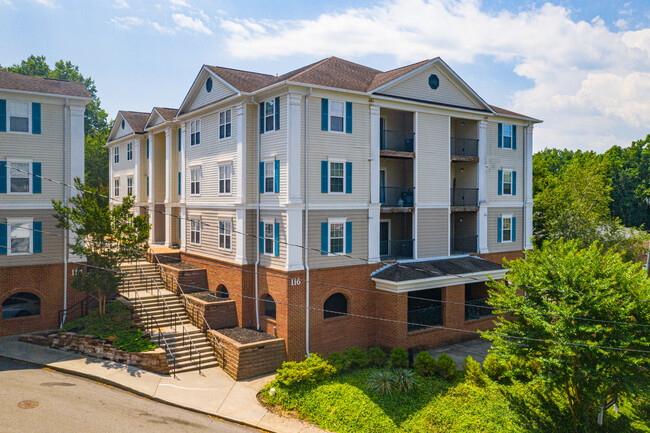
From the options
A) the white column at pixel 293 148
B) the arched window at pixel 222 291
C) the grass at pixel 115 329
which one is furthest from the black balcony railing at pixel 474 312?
the grass at pixel 115 329

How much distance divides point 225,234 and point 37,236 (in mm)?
9424

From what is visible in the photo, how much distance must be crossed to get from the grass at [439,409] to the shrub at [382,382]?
226 millimetres

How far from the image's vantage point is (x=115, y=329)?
72.6ft

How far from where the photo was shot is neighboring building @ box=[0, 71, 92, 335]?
23.3 metres

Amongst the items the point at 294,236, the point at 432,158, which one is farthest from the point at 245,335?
the point at 432,158

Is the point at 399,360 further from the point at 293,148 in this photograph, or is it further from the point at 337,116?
the point at 337,116

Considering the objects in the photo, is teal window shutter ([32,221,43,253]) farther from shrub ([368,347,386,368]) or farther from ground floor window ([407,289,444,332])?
ground floor window ([407,289,444,332])

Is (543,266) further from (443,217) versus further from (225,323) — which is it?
(225,323)

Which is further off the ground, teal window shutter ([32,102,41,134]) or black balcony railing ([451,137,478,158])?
teal window shutter ([32,102,41,134])

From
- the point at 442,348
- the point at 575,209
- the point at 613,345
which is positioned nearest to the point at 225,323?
Answer: the point at 442,348

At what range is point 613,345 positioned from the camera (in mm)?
14414

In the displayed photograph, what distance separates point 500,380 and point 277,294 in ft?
34.2

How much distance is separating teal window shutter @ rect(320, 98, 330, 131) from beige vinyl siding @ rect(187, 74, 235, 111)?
5312mm

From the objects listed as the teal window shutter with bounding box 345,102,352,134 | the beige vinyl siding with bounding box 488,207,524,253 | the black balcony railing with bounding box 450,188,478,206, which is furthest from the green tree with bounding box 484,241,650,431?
the beige vinyl siding with bounding box 488,207,524,253
